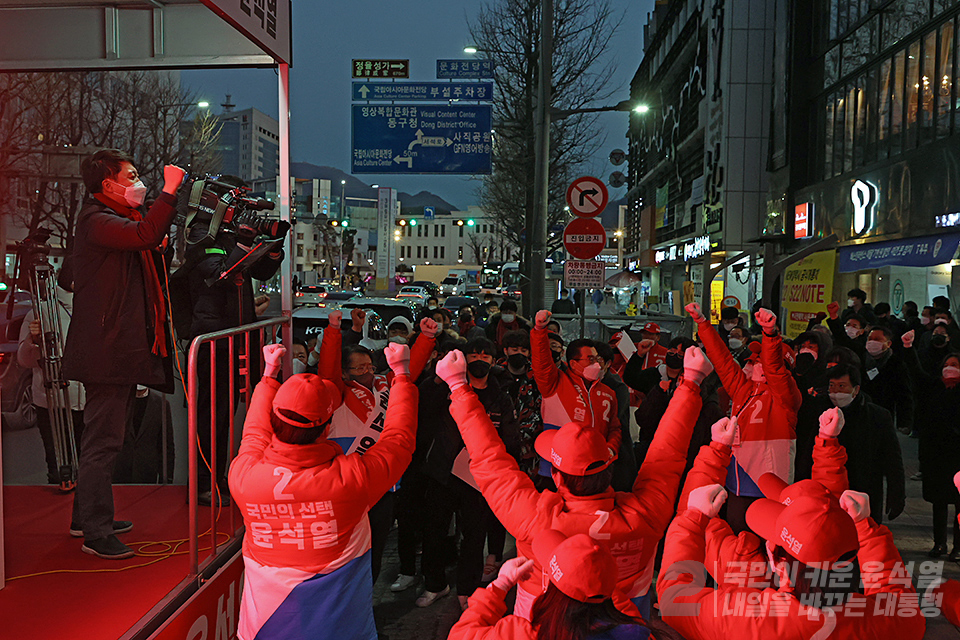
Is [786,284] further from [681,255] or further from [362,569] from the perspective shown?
[681,255]

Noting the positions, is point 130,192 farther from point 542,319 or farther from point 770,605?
point 770,605

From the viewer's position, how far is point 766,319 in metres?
5.05

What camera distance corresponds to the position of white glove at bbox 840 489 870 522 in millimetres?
2703

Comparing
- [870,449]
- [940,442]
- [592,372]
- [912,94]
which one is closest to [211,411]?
[592,372]

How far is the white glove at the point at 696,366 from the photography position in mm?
3324

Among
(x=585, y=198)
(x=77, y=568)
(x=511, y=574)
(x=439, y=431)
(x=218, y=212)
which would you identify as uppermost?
(x=585, y=198)

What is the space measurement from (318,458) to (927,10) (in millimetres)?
17325

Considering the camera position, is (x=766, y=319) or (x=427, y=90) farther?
(x=427, y=90)

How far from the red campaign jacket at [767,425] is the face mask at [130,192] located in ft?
11.1

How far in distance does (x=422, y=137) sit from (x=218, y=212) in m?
11.3

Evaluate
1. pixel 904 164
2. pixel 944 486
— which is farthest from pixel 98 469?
pixel 904 164

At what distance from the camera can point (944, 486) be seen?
6.07 meters

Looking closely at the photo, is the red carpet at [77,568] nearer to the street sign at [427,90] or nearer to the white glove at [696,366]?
the white glove at [696,366]

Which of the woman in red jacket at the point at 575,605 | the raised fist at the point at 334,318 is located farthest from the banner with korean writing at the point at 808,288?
the woman in red jacket at the point at 575,605
